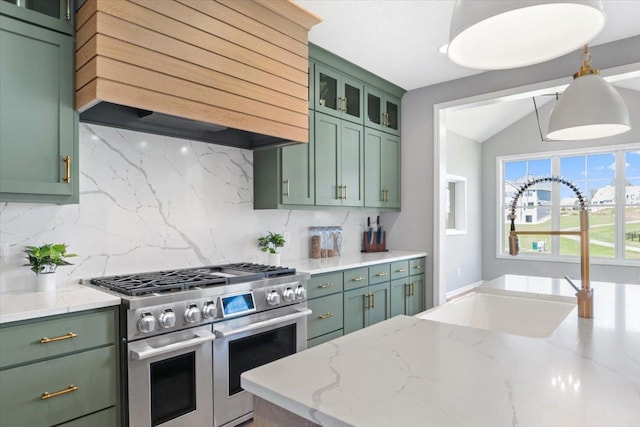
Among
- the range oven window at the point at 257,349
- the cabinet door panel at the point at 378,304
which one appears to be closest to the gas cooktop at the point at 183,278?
the range oven window at the point at 257,349

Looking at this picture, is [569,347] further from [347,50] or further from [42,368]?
[347,50]

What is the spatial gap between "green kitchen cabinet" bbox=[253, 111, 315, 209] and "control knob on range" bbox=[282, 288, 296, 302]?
72 centimetres

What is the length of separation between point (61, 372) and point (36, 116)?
1120 millimetres

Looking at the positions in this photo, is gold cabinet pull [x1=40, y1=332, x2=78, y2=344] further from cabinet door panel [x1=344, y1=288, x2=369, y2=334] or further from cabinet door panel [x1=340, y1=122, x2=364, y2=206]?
cabinet door panel [x1=340, y1=122, x2=364, y2=206]

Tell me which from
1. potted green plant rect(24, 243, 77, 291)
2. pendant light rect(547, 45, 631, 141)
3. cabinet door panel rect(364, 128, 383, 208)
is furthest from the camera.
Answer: cabinet door panel rect(364, 128, 383, 208)

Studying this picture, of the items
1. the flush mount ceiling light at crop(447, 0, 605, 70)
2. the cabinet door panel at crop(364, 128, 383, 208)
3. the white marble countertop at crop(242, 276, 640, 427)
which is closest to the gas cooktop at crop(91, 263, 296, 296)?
the white marble countertop at crop(242, 276, 640, 427)

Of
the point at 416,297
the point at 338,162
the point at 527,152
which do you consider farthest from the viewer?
the point at 527,152

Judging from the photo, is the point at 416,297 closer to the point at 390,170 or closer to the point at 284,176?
the point at 390,170

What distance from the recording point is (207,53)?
215cm

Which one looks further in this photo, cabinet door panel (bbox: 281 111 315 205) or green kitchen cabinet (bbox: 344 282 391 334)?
green kitchen cabinet (bbox: 344 282 391 334)

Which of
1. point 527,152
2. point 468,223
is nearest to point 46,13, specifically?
point 468,223

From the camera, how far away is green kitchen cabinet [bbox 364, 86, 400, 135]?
386cm

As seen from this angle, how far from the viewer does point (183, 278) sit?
227 centimetres

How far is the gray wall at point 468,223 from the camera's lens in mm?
6434
